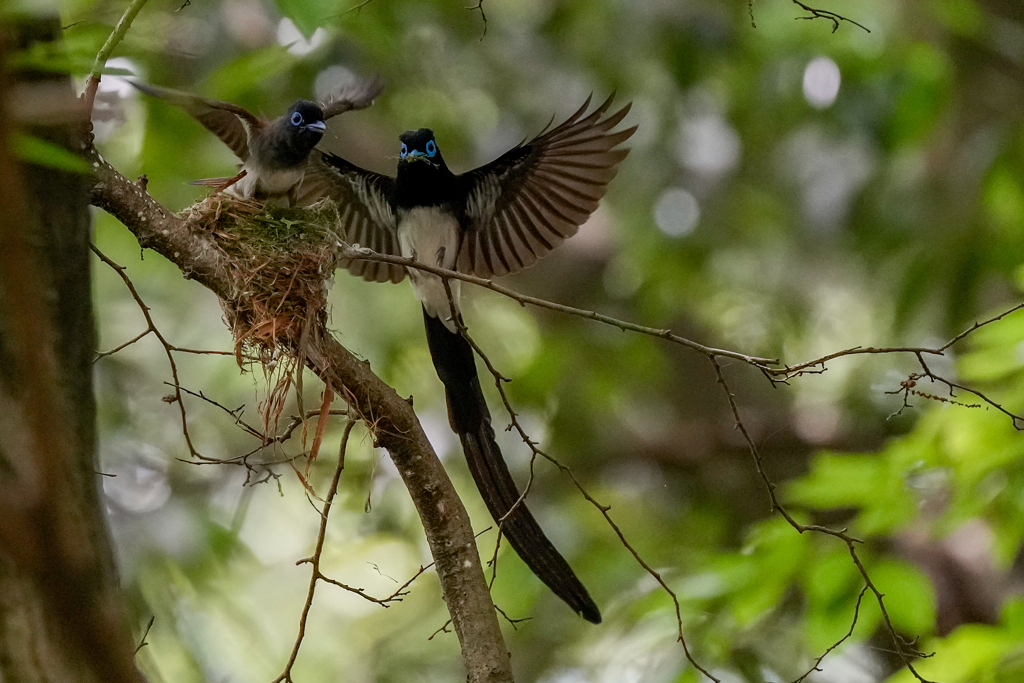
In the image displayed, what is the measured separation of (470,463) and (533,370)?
1844mm

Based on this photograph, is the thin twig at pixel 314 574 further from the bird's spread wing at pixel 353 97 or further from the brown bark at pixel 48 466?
the bird's spread wing at pixel 353 97

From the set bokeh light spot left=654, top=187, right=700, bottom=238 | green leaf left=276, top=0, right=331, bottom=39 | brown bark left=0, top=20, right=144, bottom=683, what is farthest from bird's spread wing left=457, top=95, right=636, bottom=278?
brown bark left=0, top=20, right=144, bottom=683

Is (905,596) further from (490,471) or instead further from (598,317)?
(598,317)

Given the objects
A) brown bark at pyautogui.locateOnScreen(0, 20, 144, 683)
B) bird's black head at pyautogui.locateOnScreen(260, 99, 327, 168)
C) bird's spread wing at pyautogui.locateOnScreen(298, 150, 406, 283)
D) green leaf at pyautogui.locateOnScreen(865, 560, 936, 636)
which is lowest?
brown bark at pyautogui.locateOnScreen(0, 20, 144, 683)

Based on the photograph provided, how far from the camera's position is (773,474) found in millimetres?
4316

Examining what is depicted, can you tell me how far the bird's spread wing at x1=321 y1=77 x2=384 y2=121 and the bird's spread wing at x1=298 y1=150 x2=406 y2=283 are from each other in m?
0.15

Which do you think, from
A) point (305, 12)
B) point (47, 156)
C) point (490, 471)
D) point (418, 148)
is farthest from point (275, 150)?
point (47, 156)

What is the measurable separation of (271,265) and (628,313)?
9.45ft

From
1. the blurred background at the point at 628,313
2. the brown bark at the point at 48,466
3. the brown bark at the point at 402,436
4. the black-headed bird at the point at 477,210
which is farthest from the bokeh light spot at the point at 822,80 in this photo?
the brown bark at the point at 48,466

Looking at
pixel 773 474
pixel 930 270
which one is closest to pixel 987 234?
pixel 930 270

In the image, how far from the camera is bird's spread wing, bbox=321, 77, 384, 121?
3121 mm

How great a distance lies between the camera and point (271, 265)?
2197mm

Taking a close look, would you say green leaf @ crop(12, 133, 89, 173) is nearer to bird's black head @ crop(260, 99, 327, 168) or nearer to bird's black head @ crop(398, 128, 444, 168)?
bird's black head @ crop(260, 99, 327, 168)

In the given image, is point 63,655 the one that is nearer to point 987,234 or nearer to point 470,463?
point 470,463
